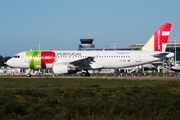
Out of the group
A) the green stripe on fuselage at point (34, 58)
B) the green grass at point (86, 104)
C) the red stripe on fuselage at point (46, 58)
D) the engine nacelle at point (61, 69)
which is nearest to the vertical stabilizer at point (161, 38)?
the engine nacelle at point (61, 69)

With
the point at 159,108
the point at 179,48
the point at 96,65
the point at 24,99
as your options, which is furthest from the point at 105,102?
the point at 179,48

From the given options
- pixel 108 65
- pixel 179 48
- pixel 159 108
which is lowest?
pixel 159 108

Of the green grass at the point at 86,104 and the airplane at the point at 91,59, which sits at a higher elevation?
the airplane at the point at 91,59

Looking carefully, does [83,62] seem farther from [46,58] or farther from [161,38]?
[161,38]

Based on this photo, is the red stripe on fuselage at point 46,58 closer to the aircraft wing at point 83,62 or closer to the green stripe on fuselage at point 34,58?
the green stripe on fuselage at point 34,58

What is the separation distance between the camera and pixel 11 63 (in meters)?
38.1

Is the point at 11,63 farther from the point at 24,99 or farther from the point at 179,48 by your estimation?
the point at 179,48

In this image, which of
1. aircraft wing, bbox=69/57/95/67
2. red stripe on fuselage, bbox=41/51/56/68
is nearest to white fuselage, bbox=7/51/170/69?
red stripe on fuselage, bbox=41/51/56/68

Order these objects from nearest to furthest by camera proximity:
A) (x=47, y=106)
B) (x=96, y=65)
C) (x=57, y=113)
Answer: (x=57, y=113) → (x=47, y=106) → (x=96, y=65)

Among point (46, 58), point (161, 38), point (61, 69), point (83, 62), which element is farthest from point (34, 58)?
point (161, 38)

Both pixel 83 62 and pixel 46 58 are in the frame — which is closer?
pixel 83 62

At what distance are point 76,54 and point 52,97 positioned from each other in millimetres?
22792

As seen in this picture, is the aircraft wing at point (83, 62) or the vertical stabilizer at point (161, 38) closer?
the aircraft wing at point (83, 62)

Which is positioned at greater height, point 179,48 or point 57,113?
point 179,48
